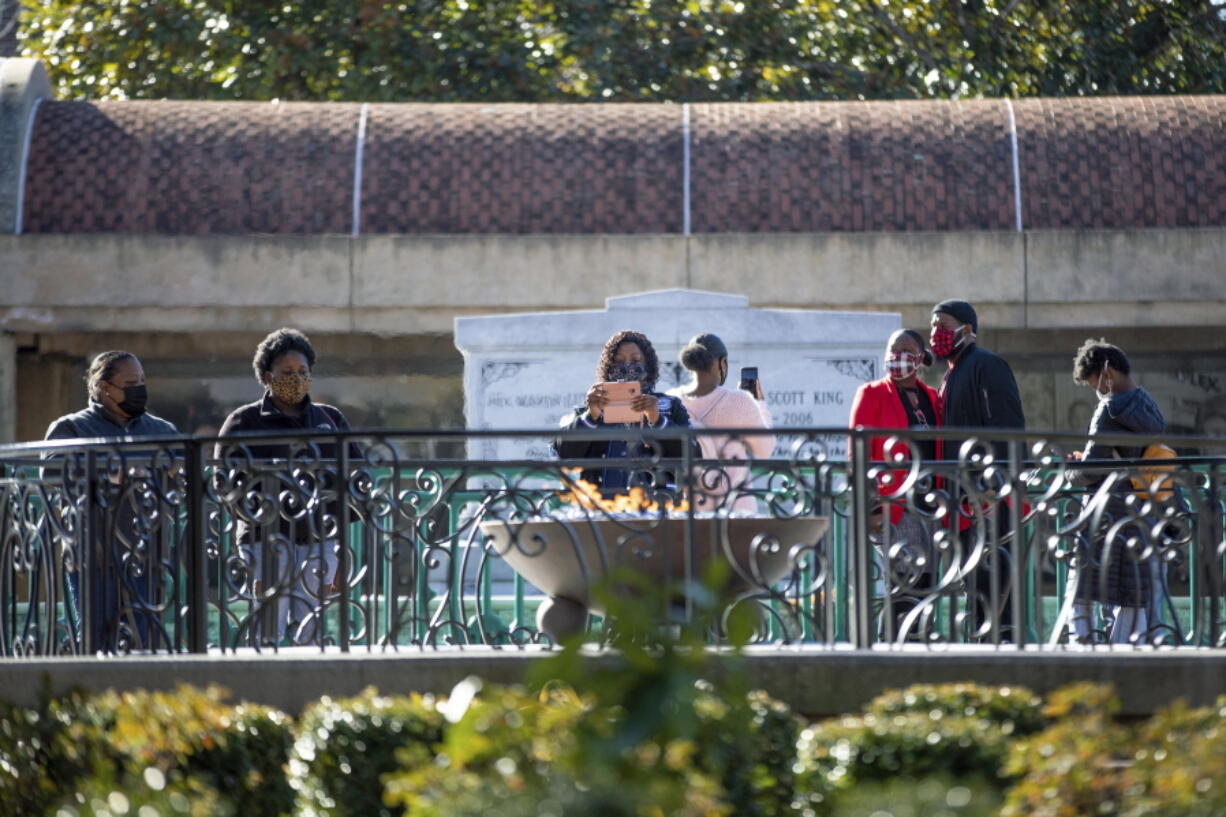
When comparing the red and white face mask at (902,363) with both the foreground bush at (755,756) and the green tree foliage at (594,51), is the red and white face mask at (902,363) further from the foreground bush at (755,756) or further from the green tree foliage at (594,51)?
the green tree foliage at (594,51)

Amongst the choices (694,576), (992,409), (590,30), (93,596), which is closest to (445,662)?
(694,576)

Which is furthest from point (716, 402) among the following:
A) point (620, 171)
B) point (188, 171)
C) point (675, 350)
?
point (188, 171)

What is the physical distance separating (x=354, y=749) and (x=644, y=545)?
1.98 m

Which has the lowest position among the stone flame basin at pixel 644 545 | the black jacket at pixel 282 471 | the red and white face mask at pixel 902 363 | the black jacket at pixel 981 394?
the stone flame basin at pixel 644 545

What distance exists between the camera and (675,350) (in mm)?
12258

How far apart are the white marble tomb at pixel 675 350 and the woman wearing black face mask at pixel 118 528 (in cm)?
324

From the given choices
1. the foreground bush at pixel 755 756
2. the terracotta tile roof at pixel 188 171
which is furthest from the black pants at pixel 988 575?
the terracotta tile roof at pixel 188 171

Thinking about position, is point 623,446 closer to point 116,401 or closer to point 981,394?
point 981,394

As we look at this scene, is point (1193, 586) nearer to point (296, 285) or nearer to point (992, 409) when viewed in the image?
point (992, 409)

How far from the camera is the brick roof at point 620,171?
601 inches

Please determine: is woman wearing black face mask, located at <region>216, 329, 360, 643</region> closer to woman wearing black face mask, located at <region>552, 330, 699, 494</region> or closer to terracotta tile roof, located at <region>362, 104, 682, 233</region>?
woman wearing black face mask, located at <region>552, 330, 699, 494</region>

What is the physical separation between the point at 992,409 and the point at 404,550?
11.8ft

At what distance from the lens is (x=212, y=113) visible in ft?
52.4

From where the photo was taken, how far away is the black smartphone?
412 inches
